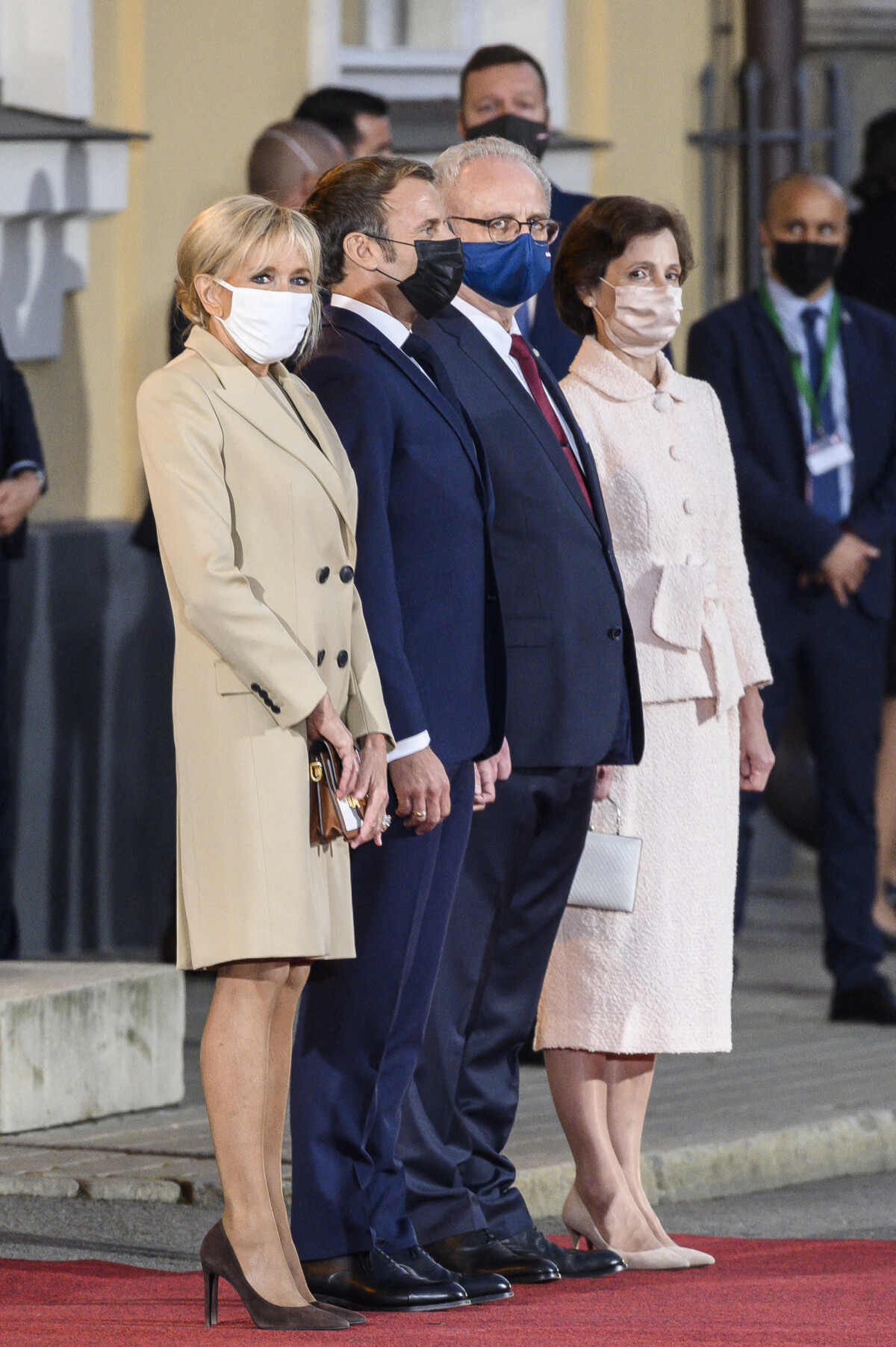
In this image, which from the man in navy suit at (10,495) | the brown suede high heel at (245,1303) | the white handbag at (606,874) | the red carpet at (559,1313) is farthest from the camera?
the man in navy suit at (10,495)

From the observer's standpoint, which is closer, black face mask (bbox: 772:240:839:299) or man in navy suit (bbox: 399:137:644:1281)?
man in navy suit (bbox: 399:137:644:1281)

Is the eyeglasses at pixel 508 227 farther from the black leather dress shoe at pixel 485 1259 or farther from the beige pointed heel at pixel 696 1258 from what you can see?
the beige pointed heel at pixel 696 1258

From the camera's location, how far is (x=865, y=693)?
771 cm

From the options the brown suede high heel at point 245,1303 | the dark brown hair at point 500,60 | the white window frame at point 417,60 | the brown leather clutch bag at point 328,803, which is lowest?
the brown suede high heel at point 245,1303

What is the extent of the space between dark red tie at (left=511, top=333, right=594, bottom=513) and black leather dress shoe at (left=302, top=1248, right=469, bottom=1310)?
138 centimetres

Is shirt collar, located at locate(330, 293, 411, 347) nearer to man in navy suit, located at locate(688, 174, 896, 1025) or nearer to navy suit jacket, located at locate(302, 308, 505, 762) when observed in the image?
navy suit jacket, located at locate(302, 308, 505, 762)

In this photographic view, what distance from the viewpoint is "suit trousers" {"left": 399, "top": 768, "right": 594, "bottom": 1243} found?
15.3 feet

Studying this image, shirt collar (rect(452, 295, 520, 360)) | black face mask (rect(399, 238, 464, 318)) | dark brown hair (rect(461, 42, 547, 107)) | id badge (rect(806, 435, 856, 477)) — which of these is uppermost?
dark brown hair (rect(461, 42, 547, 107))

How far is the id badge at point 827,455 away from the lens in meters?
7.66

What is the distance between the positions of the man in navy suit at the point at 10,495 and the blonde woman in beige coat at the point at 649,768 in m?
2.23

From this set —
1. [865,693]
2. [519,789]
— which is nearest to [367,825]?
[519,789]

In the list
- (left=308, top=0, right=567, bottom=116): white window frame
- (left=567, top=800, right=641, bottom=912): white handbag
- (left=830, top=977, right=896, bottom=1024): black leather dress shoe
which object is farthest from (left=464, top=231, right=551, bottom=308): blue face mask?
(left=308, top=0, right=567, bottom=116): white window frame

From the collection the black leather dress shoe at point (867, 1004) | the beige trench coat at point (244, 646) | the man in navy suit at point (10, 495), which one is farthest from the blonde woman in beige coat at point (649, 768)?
the black leather dress shoe at point (867, 1004)

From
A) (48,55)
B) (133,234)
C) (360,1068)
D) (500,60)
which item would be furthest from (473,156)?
(48,55)
